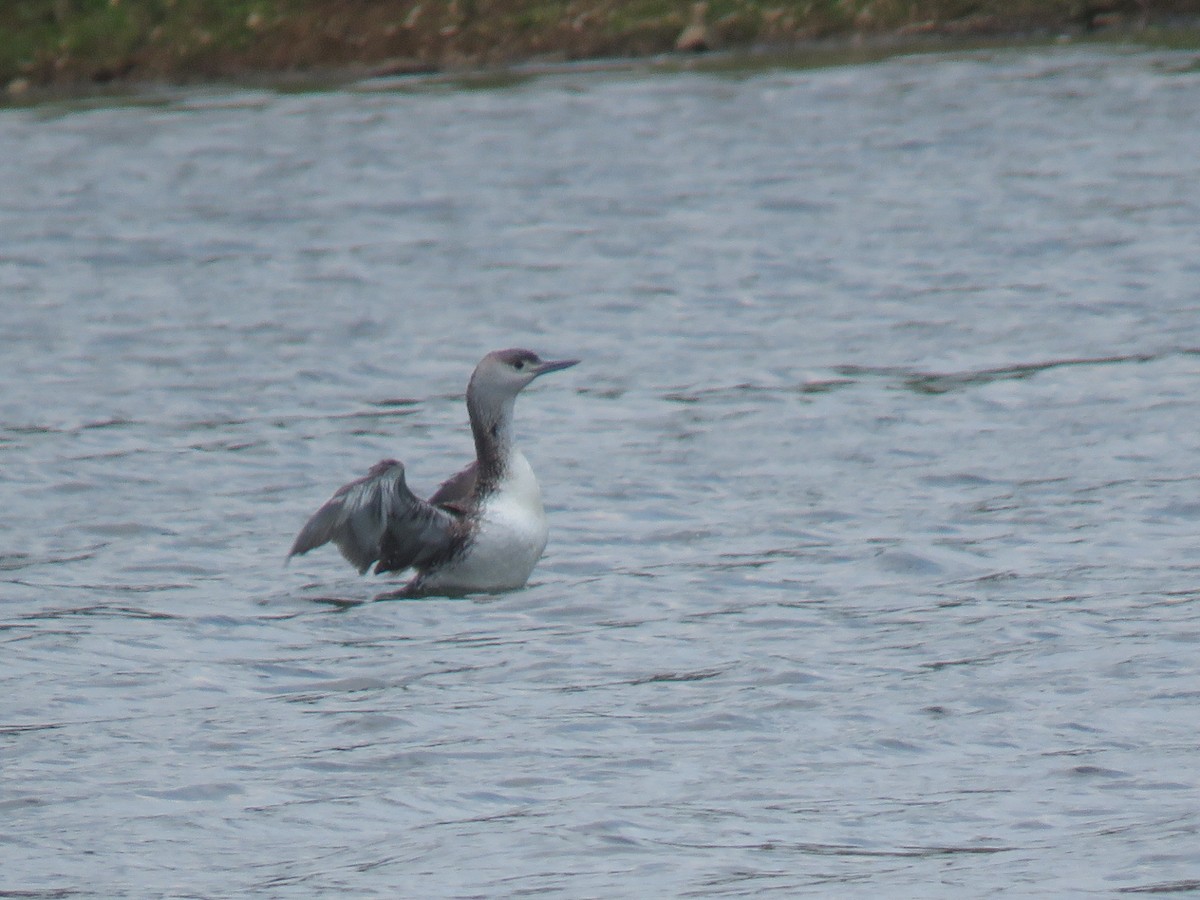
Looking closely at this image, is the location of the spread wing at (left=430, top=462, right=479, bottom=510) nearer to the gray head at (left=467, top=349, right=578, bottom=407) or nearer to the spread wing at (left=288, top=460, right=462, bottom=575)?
the spread wing at (left=288, top=460, right=462, bottom=575)

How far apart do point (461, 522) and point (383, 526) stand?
39 centimetres

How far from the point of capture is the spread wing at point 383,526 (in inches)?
380

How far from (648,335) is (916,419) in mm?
3394

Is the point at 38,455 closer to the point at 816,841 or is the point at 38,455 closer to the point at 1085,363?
the point at 1085,363

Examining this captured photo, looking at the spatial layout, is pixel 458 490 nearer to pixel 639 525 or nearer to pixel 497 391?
pixel 497 391

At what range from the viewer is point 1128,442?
1225 centimetres

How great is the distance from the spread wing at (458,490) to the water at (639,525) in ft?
1.61

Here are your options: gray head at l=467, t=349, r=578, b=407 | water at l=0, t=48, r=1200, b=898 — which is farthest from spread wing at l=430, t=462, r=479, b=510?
water at l=0, t=48, r=1200, b=898

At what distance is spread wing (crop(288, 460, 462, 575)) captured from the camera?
9641 millimetres

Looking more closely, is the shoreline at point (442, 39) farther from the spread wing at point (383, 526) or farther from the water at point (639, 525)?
the spread wing at point (383, 526)

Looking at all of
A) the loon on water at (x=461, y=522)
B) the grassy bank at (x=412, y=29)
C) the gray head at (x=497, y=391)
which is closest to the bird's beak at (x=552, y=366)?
the gray head at (x=497, y=391)

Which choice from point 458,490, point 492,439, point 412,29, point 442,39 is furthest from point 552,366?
point 412,29

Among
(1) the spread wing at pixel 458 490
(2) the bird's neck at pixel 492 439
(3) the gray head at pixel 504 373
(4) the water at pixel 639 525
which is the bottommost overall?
(4) the water at pixel 639 525

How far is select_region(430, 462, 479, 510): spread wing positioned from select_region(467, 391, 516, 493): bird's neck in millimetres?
77
